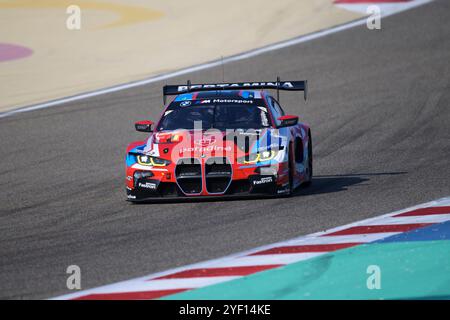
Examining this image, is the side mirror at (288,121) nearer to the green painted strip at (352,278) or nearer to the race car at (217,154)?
the race car at (217,154)

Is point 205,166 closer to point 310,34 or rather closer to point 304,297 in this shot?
point 304,297

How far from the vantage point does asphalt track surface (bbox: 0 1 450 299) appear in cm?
916

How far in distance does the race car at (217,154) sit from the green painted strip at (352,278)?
→ 121 inches

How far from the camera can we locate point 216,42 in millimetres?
25219

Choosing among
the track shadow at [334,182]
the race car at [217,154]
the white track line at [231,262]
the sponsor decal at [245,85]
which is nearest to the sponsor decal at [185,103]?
the race car at [217,154]

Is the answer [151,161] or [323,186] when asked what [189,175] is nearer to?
[151,161]

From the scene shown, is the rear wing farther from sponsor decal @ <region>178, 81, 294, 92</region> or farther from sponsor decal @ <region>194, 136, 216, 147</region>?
sponsor decal @ <region>194, 136, 216, 147</region>

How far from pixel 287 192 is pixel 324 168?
2.76 m

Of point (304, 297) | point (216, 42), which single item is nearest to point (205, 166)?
point (304, 297)

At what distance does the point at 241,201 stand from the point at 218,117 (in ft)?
4.20

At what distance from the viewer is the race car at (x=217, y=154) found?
11.6m

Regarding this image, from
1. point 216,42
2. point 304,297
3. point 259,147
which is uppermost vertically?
point 216,42

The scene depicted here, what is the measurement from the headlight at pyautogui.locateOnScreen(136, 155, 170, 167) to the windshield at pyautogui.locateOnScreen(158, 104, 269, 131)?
76 cm

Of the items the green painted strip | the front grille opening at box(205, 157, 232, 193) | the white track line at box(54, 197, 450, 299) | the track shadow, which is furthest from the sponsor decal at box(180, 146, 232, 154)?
the green painted strip
